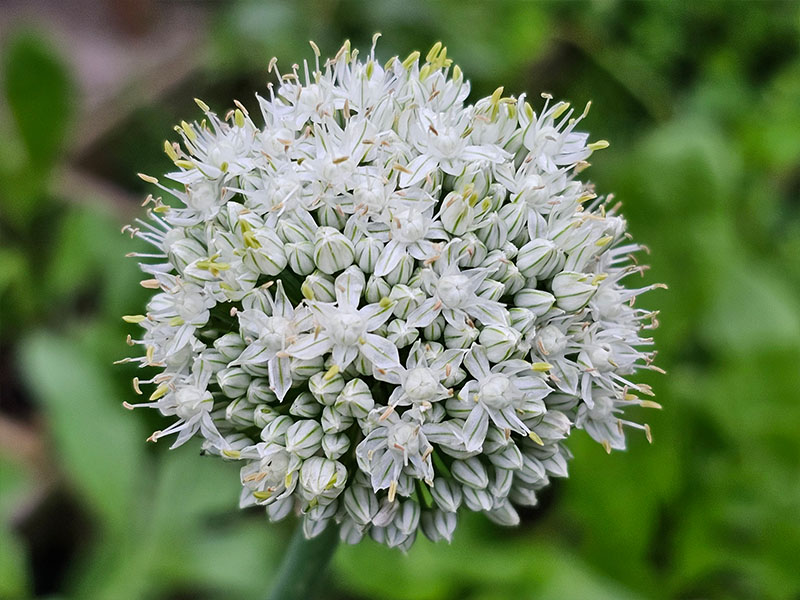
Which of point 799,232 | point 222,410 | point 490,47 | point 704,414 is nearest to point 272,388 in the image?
point 222,410

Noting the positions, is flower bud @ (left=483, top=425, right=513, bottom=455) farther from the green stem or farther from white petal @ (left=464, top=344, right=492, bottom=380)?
the green stem

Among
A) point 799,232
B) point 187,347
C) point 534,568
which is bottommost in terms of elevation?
point 534,568

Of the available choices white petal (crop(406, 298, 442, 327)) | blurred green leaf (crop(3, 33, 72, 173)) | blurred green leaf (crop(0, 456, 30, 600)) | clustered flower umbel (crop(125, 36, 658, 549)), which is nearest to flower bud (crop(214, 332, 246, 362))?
clustered flower umbel (crop(125, 36, 658, 549))

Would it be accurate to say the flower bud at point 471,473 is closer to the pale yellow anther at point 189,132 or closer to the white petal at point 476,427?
the white petal at point 476,427

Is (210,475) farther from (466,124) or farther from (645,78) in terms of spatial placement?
(645,78)

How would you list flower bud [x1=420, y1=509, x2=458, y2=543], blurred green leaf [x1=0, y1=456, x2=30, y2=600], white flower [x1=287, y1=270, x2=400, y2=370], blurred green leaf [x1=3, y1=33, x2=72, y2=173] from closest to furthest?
white flower [x1=287, y1=270, x2=400, y2=370], flower bud [x1=420, y1=509, x2=458, y2=543], blurred green leaf [x1=0, y1=456, x2=30, y2=600], blurred green leaf [x1=3, y1=33, x2=72, y2=173]

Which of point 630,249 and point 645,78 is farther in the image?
point 645,78

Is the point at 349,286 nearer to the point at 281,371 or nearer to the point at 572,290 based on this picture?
the point at 281,371
